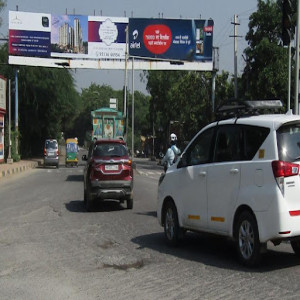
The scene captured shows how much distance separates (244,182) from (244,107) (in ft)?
4.82

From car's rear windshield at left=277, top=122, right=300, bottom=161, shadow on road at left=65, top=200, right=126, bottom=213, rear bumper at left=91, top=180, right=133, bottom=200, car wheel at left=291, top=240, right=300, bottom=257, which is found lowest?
shadow on road at left=65, top=200, right=126, bottom=213

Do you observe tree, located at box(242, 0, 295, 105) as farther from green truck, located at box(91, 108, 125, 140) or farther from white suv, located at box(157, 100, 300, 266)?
white suv, located at box(157, 100, 300, 266)

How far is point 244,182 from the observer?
6.79 metres

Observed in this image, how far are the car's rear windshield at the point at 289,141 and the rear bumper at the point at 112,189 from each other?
734 cm

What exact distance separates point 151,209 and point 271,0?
72.4 ft

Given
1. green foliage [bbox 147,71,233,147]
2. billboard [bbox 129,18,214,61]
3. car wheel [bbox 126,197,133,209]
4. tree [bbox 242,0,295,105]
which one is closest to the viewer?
car wheel [bbox 126,197,133,209]

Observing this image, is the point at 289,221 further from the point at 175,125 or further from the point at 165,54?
the point at 175,125

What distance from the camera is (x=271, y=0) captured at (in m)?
31.4

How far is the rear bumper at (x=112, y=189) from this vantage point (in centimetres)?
1327

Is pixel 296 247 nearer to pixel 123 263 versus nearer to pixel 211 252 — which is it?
pixel 211 252

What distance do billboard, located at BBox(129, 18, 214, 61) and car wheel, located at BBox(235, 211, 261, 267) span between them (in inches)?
1345

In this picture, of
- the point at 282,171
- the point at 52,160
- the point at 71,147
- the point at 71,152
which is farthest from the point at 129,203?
the point at 71,152

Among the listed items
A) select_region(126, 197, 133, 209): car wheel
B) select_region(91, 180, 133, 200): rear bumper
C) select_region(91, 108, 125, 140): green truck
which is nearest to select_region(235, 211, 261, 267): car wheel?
select_region(91, 180, 133, 200): rear bumper

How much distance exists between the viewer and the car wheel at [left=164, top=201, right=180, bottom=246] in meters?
8.39
